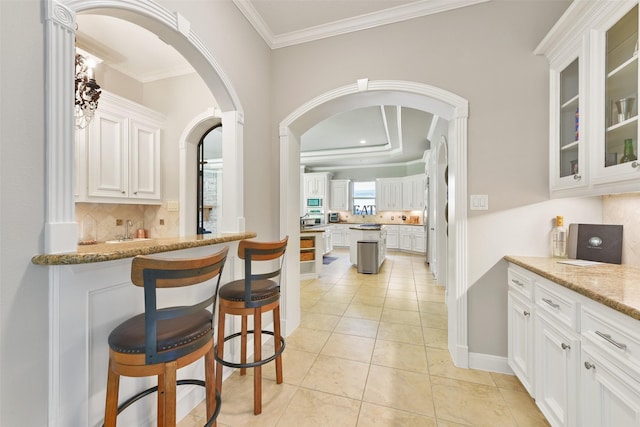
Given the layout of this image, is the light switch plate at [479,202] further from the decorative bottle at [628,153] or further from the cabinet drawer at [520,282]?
the decorative bottle at [628,153]

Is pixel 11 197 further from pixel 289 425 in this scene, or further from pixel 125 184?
pixel 125 184

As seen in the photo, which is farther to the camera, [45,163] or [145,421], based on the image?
[145,421]

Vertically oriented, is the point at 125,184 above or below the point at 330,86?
below

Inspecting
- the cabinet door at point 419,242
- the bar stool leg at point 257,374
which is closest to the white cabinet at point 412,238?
the cabinet door at point 419,242

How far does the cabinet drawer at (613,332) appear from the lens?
0.89 meters

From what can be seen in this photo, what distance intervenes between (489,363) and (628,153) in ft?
5.74

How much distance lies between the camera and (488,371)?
208 cm

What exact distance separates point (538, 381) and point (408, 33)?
2.88m

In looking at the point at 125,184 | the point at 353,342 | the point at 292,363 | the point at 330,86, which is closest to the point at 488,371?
the point at 353,342

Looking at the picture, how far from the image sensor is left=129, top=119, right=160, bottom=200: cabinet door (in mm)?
2975

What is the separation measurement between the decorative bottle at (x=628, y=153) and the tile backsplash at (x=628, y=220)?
411mm

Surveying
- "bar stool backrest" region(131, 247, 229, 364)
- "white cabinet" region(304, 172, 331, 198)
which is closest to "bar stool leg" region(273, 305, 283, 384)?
"bar stool backrest" region(131, 247, 229, 364)

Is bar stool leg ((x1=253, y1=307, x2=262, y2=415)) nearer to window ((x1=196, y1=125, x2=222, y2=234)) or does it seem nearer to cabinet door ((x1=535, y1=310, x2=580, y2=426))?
window ((x1=196, y1=125, x2=222, y2=234))

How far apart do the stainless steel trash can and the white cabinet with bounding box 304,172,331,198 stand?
3.98 meters
